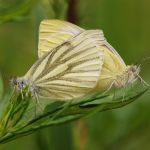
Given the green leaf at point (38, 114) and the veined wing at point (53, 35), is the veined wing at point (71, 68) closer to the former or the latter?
the veined wing at point (53, 35)

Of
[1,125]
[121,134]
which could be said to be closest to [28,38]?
[121,134]

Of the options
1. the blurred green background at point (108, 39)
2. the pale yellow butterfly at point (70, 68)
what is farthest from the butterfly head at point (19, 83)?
the blurred green background at point (108, 39)

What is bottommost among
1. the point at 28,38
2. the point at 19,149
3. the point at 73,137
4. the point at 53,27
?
the point at 19,149

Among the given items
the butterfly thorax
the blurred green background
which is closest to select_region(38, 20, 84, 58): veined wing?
the blurred green background

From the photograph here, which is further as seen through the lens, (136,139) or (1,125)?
(136,139)

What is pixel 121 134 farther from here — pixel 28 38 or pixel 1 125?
pixel 1 125

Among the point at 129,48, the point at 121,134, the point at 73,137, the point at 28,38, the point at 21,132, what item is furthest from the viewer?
the point at 28,38
